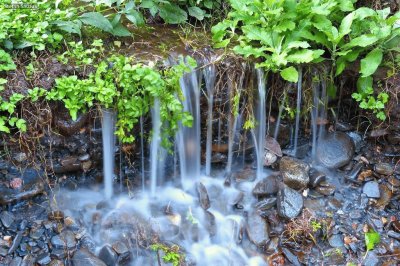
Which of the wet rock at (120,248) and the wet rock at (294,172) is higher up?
the wet rock at (294,172)

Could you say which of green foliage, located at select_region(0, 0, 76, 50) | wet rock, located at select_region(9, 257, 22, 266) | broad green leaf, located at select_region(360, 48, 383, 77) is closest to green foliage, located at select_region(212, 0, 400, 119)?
broad green leaf, located at select_region(360, 48, 383, 77)

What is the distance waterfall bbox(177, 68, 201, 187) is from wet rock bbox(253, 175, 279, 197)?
1.96ft

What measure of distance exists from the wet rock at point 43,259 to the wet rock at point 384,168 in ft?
10.6

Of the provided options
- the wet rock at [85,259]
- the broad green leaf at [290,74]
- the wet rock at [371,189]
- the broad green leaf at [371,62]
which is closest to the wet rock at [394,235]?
the wet rock at [371,189]

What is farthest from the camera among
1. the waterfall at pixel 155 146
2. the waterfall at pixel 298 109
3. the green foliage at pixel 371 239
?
the waterfall at pixel 298 109

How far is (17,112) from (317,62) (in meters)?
2.77

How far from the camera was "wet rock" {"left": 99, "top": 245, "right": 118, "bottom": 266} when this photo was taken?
12.2ft

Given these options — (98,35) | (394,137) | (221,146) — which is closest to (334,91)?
(394,137)

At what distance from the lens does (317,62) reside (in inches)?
175

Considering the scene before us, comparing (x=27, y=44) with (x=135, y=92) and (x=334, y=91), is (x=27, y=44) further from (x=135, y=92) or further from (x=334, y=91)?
(x=334, y=91)

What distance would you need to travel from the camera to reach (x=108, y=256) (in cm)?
373

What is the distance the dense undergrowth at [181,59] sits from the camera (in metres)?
3.73

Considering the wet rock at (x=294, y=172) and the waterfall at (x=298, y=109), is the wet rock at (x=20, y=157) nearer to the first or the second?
the wet rock at (x=294, y=172)

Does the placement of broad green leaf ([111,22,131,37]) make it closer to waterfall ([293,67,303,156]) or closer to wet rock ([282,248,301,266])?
waterfall ([293,67,303,156])
